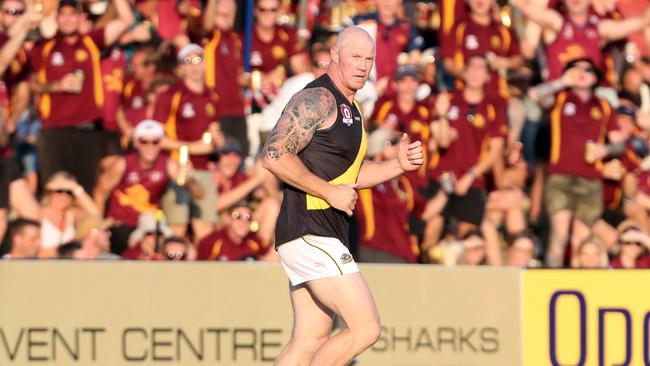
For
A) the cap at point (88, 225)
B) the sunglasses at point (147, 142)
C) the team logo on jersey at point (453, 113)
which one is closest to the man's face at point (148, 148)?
the sunglasses at point (147, 142)

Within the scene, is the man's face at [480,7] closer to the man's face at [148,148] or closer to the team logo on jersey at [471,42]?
the team logo on jersey at [471,42]

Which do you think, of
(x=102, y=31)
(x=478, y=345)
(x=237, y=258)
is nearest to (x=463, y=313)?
(x=478, y=345)

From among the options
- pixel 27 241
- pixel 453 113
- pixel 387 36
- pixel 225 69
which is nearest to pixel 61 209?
pixel 27 241

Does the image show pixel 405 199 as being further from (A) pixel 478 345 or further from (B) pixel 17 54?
(B) pixel 17 54

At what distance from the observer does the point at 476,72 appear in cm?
1229

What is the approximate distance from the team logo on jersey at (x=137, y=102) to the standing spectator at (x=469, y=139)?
8.12ft

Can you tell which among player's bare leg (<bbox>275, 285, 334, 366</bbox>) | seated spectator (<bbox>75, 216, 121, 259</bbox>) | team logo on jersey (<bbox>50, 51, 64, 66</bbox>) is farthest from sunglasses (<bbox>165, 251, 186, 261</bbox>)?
player's bare leg (<bbox>275, 285, 334, 366</bbox>)

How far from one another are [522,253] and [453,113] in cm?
144

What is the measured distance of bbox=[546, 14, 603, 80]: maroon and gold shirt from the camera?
42.0 feet

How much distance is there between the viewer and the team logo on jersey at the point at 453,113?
12.2 metres

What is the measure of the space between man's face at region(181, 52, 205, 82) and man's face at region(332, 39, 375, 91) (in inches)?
182

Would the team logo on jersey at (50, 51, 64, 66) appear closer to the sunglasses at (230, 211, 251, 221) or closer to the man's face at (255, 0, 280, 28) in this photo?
the man's face at (255, 0, 280, 28)

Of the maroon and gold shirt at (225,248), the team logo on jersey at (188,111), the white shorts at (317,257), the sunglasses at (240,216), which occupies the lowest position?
the maroon and gold shirt at (225,248)

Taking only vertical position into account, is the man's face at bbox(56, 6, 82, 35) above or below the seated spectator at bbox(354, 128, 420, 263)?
above
